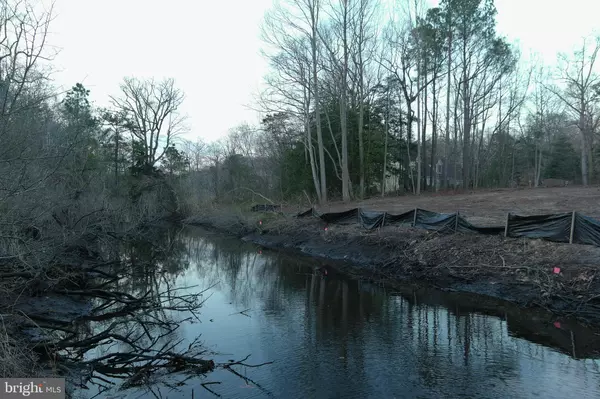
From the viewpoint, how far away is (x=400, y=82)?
37344mm

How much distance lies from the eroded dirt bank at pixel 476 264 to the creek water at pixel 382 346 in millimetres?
716

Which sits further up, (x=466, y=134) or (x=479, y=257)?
(x=466, y=134)

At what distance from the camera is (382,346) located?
8.59 meters

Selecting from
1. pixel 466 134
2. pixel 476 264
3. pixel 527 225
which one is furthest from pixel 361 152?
pixel 476 264

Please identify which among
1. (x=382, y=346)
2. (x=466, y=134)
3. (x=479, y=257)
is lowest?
(x=382, y=346)

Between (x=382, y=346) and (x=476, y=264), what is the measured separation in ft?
20.9

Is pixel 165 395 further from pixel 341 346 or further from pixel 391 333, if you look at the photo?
pixel 391 333

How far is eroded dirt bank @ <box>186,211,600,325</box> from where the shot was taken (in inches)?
422

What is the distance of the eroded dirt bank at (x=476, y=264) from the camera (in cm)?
1071

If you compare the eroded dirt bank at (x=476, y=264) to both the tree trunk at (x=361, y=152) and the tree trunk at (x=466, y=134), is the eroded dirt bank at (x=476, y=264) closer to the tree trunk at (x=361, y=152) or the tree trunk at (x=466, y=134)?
the tree trunk at (x=361, y=152)

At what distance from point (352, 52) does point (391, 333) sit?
97.8 ft

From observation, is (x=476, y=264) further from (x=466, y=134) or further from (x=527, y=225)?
(x=466, y=134)

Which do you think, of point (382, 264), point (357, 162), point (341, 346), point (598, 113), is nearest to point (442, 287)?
point (382, 264)

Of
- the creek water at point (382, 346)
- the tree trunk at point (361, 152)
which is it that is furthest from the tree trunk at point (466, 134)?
the creek water at point (382, 346)
